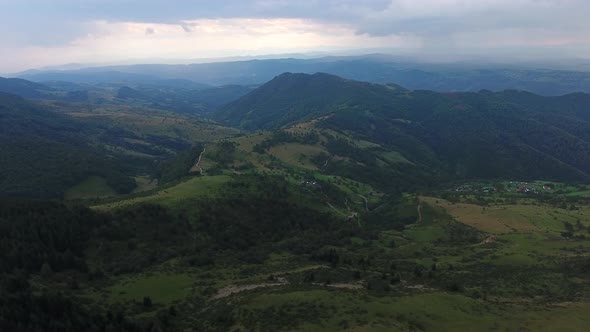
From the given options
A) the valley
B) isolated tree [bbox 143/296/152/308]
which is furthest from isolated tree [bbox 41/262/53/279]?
isolated tree [bbox 143/296/152/308]

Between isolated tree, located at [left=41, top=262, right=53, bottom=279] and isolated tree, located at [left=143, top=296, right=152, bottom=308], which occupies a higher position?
isolated tree, located at [left=41, top=262, right=53, bottom=279]

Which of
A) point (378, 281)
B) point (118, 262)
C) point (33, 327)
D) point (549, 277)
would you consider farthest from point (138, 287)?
point (549, 277)

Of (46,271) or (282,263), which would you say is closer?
(46,271)

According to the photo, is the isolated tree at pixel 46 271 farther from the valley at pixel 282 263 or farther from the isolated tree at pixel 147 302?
the isolated tree at pixel 147 302

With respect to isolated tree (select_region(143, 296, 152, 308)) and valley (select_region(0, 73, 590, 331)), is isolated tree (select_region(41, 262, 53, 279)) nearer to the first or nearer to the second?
valley (select_region(0, 73, 590, 331))

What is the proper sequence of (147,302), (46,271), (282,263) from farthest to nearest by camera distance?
(282,263), (46,271), (147,302)

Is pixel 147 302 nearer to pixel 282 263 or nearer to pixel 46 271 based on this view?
pixel 46 271

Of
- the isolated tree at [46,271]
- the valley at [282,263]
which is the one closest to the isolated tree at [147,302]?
the valley at [282,263]

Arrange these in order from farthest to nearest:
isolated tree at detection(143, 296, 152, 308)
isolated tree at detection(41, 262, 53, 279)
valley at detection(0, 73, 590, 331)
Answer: isolated tree at detection(41, 262, 53, 279) → isolated tree at detection(143, 296, 152, 308) → valley at detection(0, 73, 590, 331)

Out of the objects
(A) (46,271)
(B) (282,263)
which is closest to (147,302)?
(A) (46,271)

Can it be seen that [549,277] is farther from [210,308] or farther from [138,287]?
[138,287]

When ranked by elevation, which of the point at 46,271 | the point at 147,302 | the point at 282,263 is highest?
the point at 46,271
